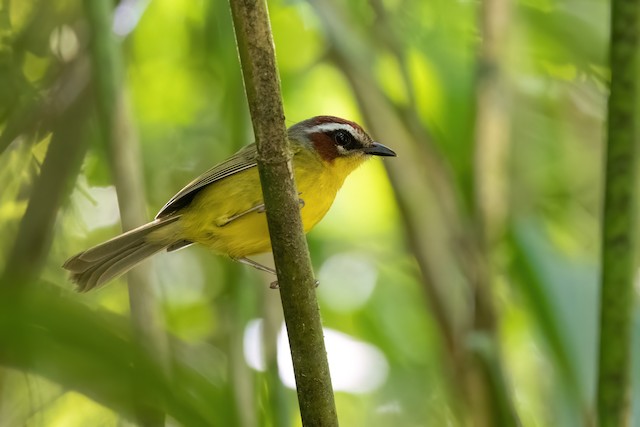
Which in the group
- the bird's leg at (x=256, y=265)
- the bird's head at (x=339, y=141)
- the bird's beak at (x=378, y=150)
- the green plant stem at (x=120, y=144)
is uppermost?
the bird's head at (x=339, y=141)

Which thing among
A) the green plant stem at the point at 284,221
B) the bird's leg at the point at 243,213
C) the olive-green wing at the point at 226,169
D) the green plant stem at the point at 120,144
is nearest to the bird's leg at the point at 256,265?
the bird's leg at the point at 243,213

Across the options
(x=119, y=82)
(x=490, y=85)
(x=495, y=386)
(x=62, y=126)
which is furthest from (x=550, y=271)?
(x=62, y=126)

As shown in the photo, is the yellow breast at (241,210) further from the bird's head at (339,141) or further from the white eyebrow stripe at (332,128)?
the white eyebrow stripe at (332,128)

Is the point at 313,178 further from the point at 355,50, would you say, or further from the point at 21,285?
the point at 21,285

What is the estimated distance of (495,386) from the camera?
2.83m

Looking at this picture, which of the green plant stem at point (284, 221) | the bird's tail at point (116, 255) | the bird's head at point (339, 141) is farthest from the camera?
the bird's head at point (339, 141)

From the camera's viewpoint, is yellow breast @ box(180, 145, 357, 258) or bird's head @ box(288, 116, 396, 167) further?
bird's head @ box(288, 116, 396, 167)

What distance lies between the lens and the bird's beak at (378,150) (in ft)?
12.6

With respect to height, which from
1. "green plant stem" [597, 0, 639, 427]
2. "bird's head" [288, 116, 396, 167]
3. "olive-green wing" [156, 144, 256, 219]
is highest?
"bird's head" [288, 116, 396, 167]

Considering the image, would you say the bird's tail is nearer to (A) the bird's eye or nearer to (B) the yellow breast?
(B) the yellow breast

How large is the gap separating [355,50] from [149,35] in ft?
5.31

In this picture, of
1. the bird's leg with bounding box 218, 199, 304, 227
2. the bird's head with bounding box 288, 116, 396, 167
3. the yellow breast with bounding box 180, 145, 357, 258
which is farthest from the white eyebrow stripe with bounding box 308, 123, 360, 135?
the bird's leg with bounding box 218, 199, 304, 227

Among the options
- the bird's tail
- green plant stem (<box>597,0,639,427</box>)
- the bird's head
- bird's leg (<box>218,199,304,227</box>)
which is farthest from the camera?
the bird's head

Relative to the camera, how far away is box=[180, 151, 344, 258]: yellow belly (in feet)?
12.0
